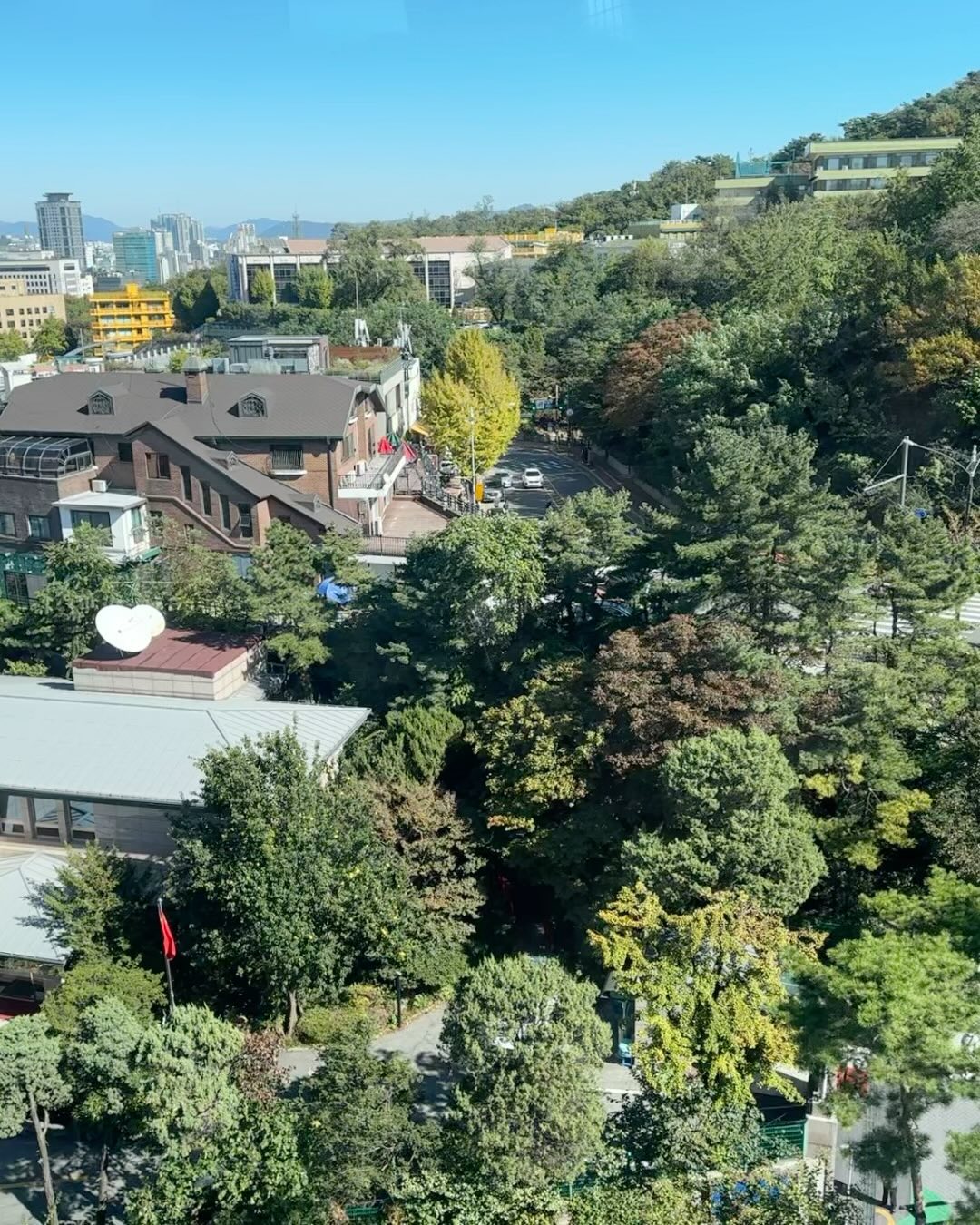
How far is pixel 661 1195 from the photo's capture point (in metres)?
11.6

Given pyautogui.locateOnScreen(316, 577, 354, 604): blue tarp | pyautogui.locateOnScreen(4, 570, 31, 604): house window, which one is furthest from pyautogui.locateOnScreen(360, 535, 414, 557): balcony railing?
pyautogui.locateOnScreen(4, 570, 31, 604): house window

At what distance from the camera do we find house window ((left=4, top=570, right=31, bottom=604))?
32.3 meters

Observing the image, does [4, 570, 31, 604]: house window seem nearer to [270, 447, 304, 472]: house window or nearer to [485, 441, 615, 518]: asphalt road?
[270, 447, 304, 472]: house window

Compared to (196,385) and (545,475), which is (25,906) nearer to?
(196,385)

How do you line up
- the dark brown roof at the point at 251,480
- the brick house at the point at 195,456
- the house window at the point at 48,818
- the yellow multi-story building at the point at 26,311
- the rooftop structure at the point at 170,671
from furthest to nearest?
the yellow multi-story building at the point at 26,311 → the brick house at the point at 195,456 → the dark brown roof at the point at 251,480 → the rooftop structure at the point at 170,671 → the house window at the point at 48,818

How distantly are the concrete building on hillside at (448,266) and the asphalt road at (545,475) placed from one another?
3729cm

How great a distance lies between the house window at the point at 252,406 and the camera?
34.2 metres

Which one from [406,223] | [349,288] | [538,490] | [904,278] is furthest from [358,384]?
[406,223]

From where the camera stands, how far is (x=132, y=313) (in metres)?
116

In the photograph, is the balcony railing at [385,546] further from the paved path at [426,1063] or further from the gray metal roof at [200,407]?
the paved path at [426,1063]

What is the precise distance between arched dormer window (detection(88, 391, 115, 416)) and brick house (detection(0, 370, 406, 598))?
3 cm

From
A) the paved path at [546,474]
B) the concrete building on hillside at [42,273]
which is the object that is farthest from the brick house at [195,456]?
the concrete building on hillside at [42,273]

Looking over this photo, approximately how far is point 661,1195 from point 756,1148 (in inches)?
61.7

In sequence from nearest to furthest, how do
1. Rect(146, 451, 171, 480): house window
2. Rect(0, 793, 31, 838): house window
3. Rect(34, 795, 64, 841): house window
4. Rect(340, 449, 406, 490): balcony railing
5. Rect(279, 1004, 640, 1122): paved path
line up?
Rect(279, 1004, 640, 1122): paved path
Rect(34, 795, 64, 841): house window
Rect(0, 793, 31, 838): house window
Rect(146, 451, 171, 480): house window
Rect(340, 449, 406, 490): balcony railing
